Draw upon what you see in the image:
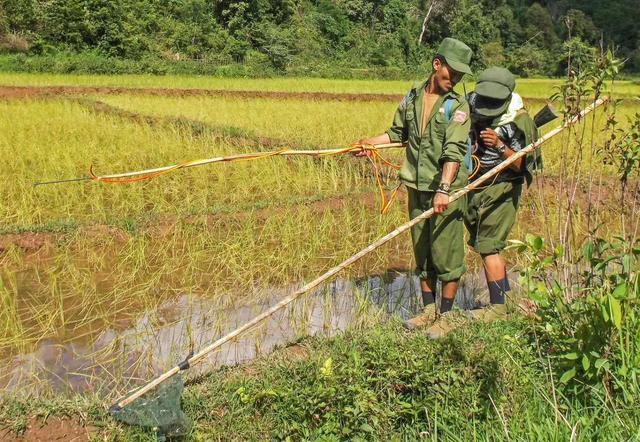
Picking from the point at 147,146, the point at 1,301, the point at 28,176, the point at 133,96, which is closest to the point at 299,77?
the point at 133,96

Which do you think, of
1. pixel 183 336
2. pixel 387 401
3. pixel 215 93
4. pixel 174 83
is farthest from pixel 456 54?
pixel 174 83

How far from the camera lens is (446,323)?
9.01 ft

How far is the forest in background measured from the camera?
19.4 meters

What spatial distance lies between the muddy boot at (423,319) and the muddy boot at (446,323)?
10 cm

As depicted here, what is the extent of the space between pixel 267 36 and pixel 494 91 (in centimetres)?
2113

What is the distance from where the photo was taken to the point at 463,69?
266 cm

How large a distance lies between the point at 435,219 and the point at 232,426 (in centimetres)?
141

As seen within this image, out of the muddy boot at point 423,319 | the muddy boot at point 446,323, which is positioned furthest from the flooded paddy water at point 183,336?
the muddy boot at point 446,323

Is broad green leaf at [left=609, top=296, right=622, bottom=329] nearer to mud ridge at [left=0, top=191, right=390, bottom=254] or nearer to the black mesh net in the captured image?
the black mesh net

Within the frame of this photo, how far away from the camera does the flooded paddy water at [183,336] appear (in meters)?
2.63

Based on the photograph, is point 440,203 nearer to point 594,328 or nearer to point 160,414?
point 594,328

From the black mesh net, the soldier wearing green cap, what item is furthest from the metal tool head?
the black mesh net

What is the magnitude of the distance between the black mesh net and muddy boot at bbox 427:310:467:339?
1.12m

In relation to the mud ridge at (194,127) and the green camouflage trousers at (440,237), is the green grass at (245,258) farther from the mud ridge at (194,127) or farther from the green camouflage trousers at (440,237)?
the green camouflage trousers at (440,237)
